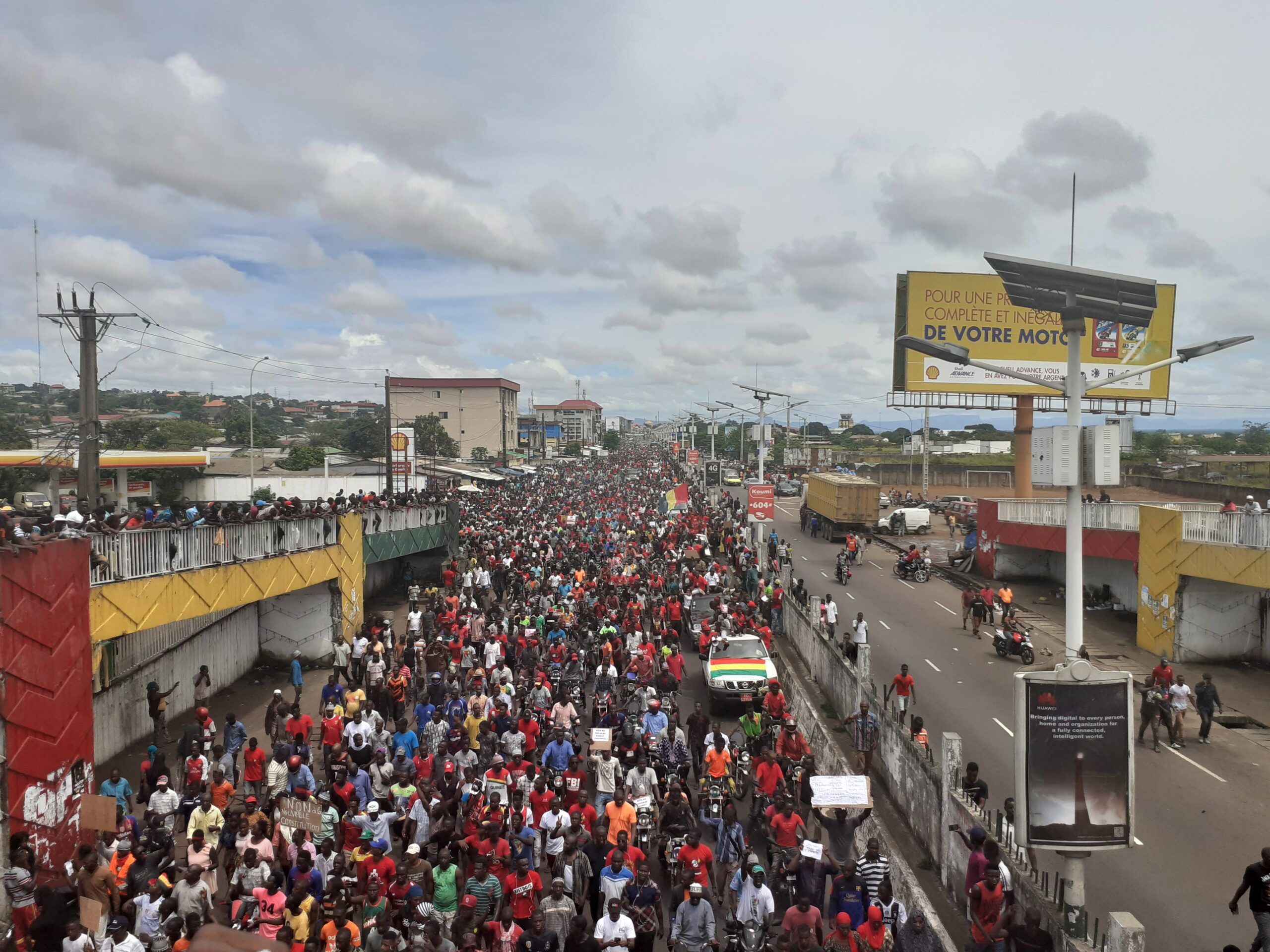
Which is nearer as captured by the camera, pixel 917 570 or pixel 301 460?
pixel 917 570

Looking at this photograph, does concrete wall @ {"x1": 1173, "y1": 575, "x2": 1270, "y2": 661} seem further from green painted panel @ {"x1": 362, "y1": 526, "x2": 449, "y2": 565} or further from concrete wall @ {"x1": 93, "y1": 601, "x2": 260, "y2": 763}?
concrete wall @ {"x1": 93, "y1": 601, "x2": 260, "y2": 763}

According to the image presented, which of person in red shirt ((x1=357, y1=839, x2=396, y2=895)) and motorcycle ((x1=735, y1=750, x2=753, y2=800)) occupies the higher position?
person in red shirt ((x1=357, y1=839, x2=396, y2=895))

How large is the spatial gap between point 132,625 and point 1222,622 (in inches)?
885

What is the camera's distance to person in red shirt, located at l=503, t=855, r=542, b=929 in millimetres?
7832

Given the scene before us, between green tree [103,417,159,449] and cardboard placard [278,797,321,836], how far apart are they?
2379 inches

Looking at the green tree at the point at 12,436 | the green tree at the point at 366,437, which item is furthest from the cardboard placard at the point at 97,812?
the green tree at the point at 366,437

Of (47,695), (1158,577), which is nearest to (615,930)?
(47,695)

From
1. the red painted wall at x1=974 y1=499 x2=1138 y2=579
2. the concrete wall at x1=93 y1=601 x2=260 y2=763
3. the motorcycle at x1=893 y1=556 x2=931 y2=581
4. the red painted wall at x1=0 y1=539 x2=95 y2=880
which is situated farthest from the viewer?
the motorcycle at x1=893 y1=556 x2=931 y2=581

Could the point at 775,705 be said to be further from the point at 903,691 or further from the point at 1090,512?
the point at 1090,512

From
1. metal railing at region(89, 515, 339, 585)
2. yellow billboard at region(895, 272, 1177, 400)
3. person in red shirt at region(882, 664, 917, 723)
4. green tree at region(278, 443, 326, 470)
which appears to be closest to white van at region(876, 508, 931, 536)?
yellow billboard at region(895, 272, 1177, 400)

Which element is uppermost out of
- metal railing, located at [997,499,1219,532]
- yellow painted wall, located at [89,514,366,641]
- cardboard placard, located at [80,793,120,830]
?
metal railing, located at [997,499,1219,532]

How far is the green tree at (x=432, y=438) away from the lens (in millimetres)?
90562

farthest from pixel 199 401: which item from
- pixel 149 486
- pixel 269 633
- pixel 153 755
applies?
pixel 153 755

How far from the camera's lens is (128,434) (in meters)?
68.2
